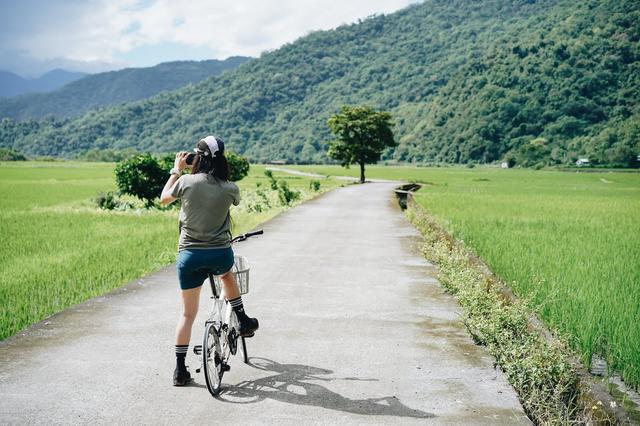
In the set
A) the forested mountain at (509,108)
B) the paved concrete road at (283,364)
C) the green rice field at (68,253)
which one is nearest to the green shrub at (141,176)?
the green rice field at (68,253)

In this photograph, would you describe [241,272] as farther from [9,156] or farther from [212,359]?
[9,156]

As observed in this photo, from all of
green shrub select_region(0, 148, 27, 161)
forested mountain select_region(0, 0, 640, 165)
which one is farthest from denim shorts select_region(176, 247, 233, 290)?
green shrub select_region(0, 148, 27, 161)

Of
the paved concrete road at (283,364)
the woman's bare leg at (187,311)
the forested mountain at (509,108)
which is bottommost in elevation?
the paved concrete road at (283,364)

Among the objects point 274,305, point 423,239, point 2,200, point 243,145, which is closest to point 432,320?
point 274,305

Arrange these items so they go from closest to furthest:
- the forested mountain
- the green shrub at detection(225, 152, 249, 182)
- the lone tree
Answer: the green shrub at detection(225, 152, 249, 182), the lone tree, the forested mountain

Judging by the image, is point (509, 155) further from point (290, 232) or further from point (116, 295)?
point (116, 295)

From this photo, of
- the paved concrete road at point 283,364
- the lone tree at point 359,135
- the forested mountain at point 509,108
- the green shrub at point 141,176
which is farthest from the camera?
the forested mountain at point 509,108

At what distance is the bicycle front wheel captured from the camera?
14.2 feet

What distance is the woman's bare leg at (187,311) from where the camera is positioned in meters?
4.57

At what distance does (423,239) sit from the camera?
14359mm

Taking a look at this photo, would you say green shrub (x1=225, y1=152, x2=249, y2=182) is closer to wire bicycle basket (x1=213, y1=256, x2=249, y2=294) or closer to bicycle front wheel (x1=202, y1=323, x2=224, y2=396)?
wire bicycle basket (x1=213, y1=256, x2=249, y2=294)

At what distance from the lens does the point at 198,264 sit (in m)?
4.46

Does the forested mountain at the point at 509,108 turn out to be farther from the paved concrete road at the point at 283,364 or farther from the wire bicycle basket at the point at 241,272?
the wire bicycle basket at the point at 241,272

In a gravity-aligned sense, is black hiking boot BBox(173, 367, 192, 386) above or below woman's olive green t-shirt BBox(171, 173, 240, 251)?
below
